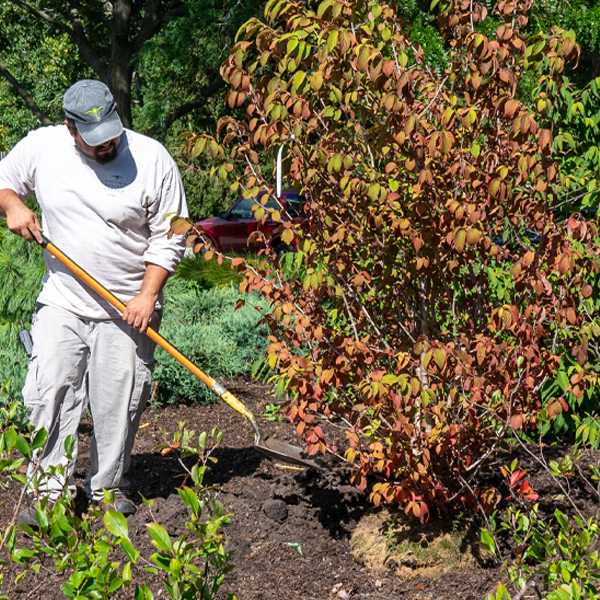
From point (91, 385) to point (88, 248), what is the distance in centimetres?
63

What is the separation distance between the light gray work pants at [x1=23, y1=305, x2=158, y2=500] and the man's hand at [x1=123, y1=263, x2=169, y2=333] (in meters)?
0.18

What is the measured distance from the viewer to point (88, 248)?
342cm

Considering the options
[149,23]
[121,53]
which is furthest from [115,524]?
[149,23]

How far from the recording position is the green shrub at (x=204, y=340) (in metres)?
5.54

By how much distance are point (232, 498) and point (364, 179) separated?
178cm

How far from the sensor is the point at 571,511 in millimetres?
3352

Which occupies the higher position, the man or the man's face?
the man's face

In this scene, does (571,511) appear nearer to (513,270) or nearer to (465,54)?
(513,270)

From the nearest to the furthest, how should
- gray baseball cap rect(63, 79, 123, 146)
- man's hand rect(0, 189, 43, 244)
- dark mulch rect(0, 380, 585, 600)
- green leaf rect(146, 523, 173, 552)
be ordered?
green leaf rect(146, 523, 173, 552) < dark mulch rect(0, 380, 585, 600) < gray baseball cap rect(63, 79, 123, 146) < man's hand rect(0, 189, 43, 244)

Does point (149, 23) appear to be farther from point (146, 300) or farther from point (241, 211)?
point (146, 300)

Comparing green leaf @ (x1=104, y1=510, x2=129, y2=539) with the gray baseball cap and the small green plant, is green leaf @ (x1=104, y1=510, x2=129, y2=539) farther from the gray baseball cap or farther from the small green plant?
the gray baseball cap

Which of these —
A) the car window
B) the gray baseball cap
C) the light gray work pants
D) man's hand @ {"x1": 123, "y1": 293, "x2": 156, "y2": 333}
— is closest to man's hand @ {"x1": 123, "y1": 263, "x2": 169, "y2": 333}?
man's hand @ {"x1": 123, "y1": 293, "x2": 156, "y2": 333}

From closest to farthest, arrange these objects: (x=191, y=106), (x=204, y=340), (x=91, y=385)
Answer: (x=91, y=385), (x=204, y=340), (x=191, y=106)

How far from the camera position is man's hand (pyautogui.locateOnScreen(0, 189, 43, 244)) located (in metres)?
3.29
